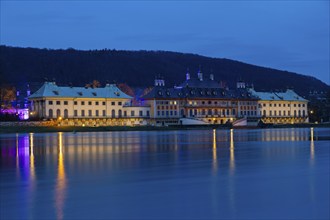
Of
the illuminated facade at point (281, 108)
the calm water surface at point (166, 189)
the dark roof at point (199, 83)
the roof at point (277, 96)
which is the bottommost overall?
the calm water surface at point (166, 189)

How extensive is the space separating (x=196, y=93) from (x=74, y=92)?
90.4 ft

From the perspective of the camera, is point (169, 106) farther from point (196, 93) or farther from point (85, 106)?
point (85, 106)

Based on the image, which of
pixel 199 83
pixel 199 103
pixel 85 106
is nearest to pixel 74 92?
pixel 85 106

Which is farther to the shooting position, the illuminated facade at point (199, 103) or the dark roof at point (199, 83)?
the dark roof at point (199, 83)

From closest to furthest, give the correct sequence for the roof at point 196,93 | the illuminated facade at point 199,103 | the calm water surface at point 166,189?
the calm water surface at point 166,189
the illuminated facade at point 199,103
the roof at point 196,93

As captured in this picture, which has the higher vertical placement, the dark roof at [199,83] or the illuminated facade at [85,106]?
the dark roof at [199,83]

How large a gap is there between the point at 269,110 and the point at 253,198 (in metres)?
121

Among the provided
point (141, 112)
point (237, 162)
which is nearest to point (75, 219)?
point (237, 162)

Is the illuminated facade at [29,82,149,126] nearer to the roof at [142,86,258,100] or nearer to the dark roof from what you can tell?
the roof at [142,86,258,100]

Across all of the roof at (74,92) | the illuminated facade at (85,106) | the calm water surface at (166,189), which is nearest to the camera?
the calm water surface at (166,189)

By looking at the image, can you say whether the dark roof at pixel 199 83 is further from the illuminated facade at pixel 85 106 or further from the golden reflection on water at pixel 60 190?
the golden reflection on water at pixel 60 190

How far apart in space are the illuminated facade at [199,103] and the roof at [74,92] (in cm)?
787

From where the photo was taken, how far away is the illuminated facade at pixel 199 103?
117m

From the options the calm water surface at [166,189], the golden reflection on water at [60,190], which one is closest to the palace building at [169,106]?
the calm water surface at [166,189]
